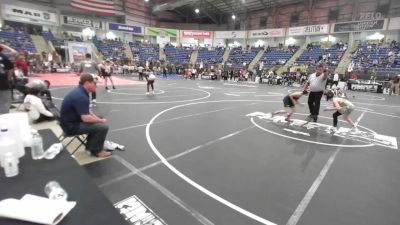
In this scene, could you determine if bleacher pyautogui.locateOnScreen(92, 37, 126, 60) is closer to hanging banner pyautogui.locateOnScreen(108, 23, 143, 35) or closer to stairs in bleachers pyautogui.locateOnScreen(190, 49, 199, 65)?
hanging banner pyautogui.locateOnScreen(108, 23, 143, 35)

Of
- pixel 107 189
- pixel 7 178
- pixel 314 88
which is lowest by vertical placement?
pixel 107 189

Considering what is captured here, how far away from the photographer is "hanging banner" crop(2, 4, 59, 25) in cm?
2675

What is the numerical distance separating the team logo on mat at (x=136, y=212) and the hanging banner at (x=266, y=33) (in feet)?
117

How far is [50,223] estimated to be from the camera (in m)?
1.58

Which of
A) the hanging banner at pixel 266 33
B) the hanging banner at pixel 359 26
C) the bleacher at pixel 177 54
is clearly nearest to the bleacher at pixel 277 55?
the hanging banner at pixel 266 33

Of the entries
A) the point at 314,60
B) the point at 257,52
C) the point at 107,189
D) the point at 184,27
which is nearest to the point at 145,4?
the point at 184,27

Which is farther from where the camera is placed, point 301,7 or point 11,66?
point 301,7

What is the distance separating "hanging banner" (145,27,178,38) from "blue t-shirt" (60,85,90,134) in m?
38.0

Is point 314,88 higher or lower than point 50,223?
higher

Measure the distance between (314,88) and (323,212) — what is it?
526cm

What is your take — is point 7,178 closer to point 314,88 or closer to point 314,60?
point 314,88

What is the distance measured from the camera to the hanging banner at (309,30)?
30.1 m

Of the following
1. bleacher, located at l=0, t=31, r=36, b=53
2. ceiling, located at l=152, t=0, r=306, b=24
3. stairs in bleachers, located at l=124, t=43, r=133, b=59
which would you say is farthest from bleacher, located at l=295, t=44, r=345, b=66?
bleacher, located at l=0, t=31, r=36, b=53

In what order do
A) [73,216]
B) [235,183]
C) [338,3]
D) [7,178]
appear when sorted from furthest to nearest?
1. [338,3]
2. [235,183]
3. [7,178]
4. [73,216]
